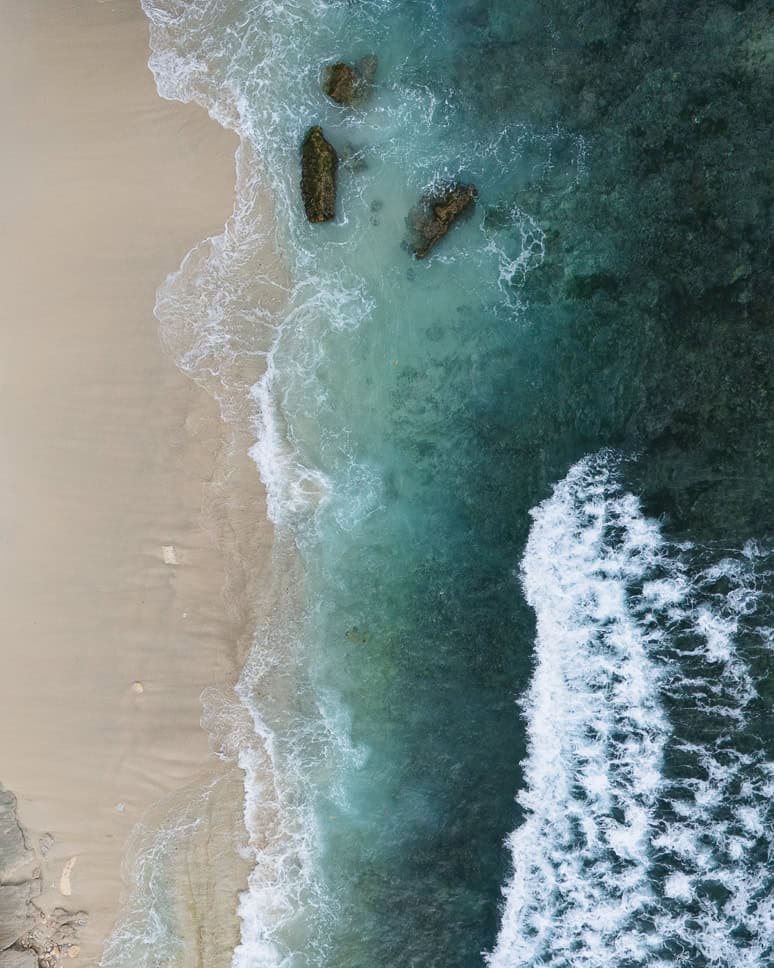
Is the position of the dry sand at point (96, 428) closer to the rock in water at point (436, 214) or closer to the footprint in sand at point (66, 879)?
the footprint in sand at point (66, 879)

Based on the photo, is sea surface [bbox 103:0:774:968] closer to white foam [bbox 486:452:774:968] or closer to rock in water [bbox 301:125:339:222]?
white foam [bbox 486:452:774:968]

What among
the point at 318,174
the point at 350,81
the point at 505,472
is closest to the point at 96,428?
the point at 318,174

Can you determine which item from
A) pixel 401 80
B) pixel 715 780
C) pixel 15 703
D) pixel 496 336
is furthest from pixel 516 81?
pixel 15 703

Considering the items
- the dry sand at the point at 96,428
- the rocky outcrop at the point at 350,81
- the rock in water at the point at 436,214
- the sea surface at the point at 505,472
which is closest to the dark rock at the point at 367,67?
the rocky outcrop at the point at 350,81

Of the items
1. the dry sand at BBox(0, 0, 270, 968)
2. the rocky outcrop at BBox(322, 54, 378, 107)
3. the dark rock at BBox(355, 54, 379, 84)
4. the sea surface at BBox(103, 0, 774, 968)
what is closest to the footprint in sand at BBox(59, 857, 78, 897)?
the dry sand at BBox(0, 0, 270, 968)

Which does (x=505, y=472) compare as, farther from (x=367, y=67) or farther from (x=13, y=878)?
(x=13, y=878)

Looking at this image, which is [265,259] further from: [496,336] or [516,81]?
[516,81]
